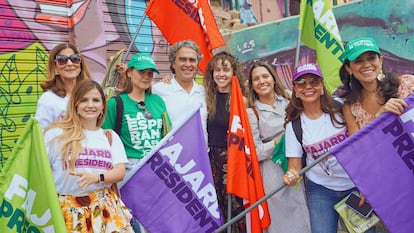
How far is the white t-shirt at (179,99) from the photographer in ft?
13.4

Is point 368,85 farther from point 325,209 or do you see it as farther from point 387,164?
point 325,209

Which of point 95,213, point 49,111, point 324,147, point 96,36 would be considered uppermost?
point 96,36

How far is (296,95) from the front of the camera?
11.9 feet

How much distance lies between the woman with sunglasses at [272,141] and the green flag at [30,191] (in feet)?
6.32

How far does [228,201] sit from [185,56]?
1.35 metres

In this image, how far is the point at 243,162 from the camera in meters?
3.92

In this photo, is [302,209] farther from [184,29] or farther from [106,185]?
[184,29]

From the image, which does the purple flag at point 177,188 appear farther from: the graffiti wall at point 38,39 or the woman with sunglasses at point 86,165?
the graffiti wall at point 38,39

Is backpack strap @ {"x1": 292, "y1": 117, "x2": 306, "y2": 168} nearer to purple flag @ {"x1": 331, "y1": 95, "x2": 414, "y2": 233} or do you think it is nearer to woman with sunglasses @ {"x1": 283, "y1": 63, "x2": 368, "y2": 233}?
woman with sunglasses @ {"x1": 283, "y1": 63, "x2": 368, "y2": 233}

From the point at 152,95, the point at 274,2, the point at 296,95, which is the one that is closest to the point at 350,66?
the point at 296,95

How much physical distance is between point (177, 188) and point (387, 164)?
156 centimetres

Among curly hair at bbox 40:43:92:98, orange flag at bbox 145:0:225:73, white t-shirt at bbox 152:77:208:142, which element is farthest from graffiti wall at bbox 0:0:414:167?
white t-shirt at bbox 152:77:208:142

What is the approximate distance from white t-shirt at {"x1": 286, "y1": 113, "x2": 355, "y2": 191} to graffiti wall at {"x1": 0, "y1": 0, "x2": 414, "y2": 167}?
4.76 m

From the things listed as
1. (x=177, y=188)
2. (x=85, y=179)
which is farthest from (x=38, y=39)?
(x=85, y=179)
